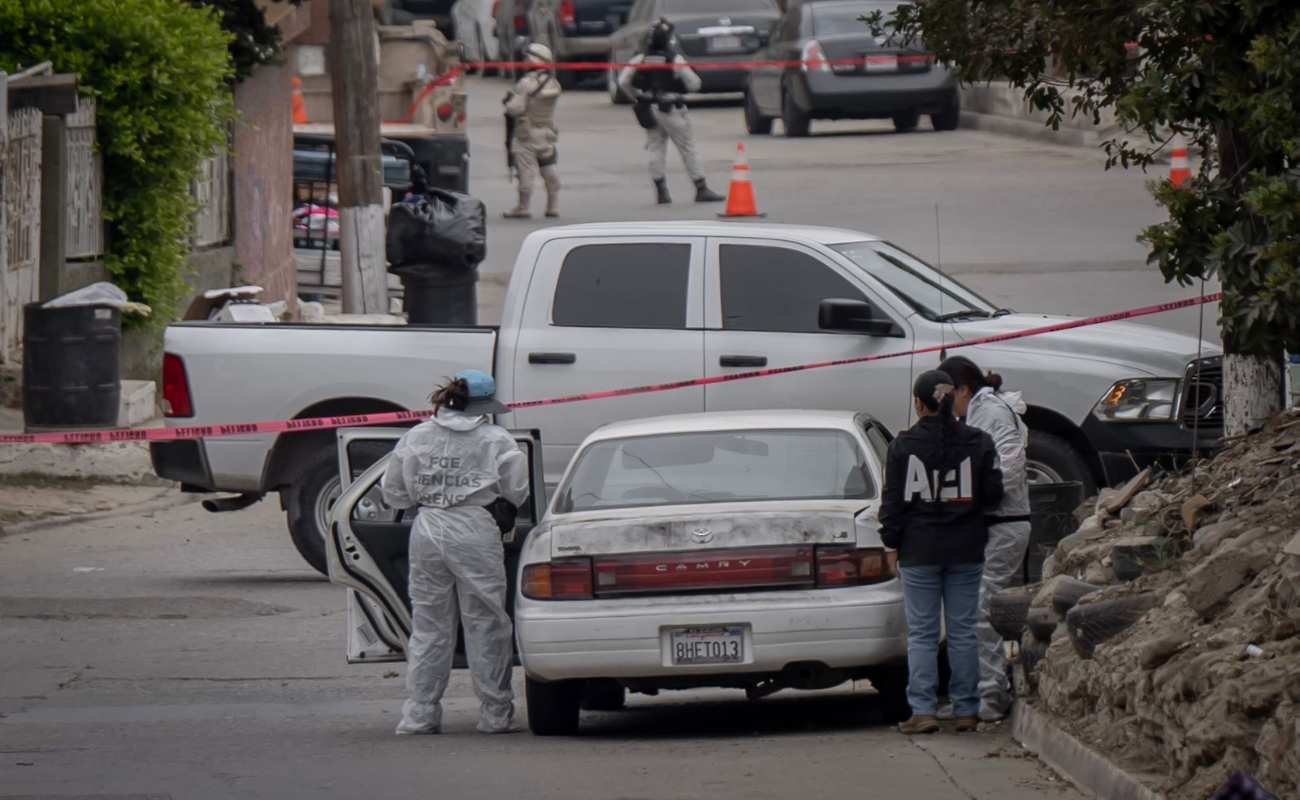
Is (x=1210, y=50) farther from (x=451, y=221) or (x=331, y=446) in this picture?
(x=451, y=221)

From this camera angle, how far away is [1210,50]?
7336mm

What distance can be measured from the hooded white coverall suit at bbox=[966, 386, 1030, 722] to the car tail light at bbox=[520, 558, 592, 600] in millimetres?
1666

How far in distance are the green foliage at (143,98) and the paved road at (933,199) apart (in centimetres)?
321

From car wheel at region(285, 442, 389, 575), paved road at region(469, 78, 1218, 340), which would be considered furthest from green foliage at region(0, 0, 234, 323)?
car wheel at region(285, 442, 389, 575)

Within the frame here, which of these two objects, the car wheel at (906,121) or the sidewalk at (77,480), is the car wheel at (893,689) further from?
the car wheel at (906,121)

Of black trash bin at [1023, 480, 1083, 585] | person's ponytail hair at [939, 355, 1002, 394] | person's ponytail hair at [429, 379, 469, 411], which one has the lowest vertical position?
black trash bin at [1023, 480, 1083, 585]

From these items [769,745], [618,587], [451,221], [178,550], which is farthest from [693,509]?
[451,221]

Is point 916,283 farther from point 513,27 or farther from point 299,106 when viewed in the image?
point 513,27

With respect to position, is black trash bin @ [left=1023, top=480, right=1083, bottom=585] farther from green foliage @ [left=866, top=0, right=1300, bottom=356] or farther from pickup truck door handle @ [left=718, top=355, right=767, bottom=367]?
pickup truck door handle @ [left=718, top=355, right=767, bottom=367]

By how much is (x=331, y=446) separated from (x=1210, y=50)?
Answer: 6074mm

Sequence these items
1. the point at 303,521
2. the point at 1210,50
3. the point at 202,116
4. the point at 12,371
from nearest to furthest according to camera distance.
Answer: the point at 1210,50, the point at 303,521, the point at 12,371, the point at 202,116

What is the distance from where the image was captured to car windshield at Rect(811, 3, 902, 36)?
28453 millimetres

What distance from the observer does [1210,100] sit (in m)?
7.39

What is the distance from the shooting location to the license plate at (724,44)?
33.0 m
